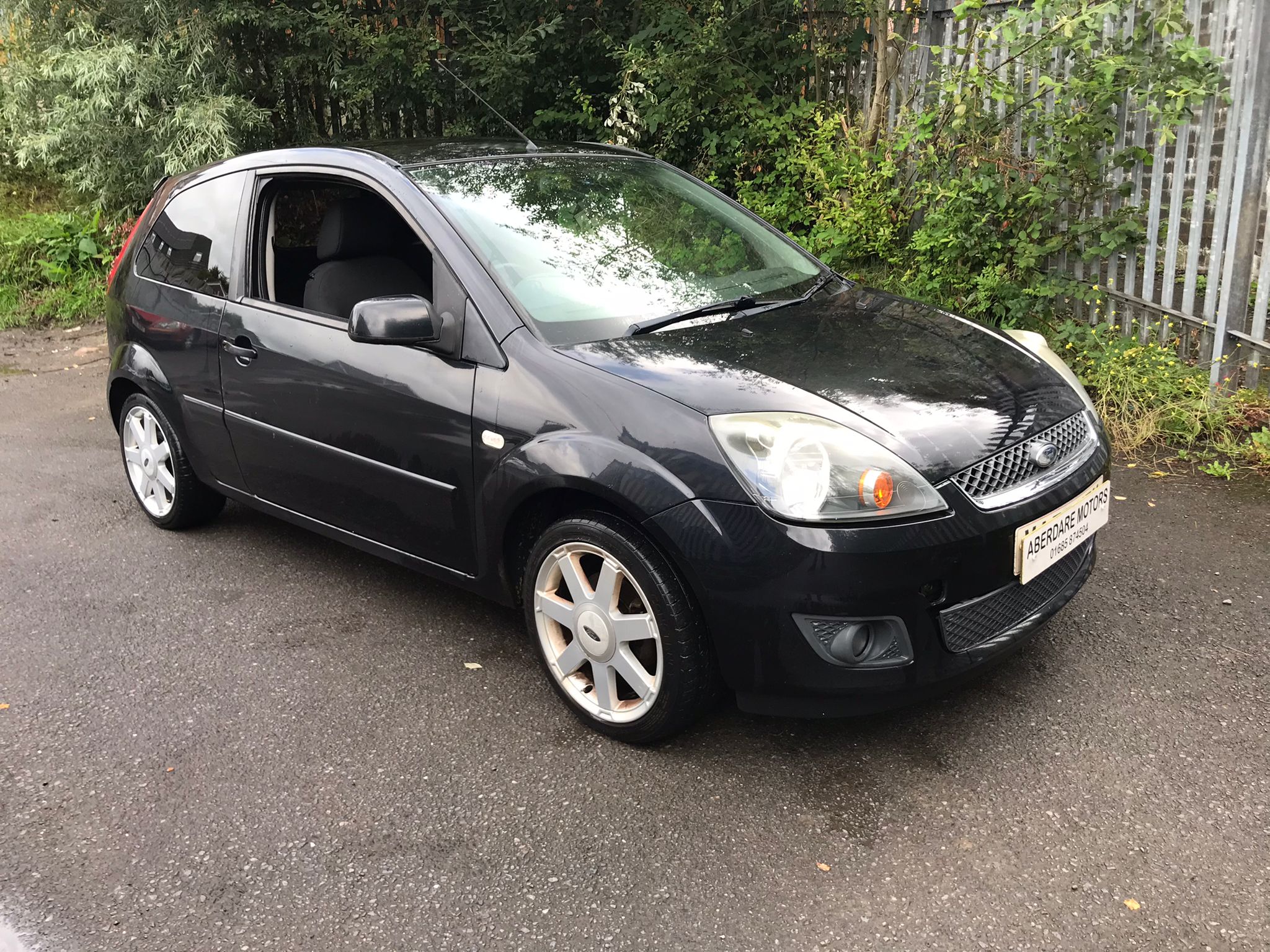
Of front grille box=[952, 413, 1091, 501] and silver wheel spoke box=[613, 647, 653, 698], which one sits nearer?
front grille box=[952, 413, 1091, 501]

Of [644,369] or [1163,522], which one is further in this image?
[1163,522]

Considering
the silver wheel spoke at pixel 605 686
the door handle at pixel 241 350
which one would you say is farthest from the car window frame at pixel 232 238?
the silver wheel spoke at pixel 605 686

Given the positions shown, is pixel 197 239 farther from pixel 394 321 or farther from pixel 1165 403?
pixel 1165 403

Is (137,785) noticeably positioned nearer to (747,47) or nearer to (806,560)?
(806,560)

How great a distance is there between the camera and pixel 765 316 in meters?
3.49

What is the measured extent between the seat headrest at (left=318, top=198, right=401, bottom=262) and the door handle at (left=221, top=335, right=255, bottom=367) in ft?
1.46

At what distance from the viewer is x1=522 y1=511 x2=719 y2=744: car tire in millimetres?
2840

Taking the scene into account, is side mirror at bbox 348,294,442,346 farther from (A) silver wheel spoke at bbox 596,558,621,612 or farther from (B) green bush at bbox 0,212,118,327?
(B) green bush at bbox 0,212,118,327

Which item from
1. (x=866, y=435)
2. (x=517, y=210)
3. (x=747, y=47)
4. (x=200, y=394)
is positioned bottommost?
(x=200, y=394)

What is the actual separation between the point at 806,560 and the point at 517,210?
66.3 inches

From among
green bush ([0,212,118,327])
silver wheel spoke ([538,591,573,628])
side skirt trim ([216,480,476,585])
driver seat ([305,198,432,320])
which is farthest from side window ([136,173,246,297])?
green bush ([0,212,118,327])

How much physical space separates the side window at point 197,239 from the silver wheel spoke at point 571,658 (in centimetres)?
207

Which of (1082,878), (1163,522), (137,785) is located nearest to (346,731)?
(137,785)

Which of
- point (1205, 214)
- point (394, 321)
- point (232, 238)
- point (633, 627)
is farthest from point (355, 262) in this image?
point (1205, 214)
